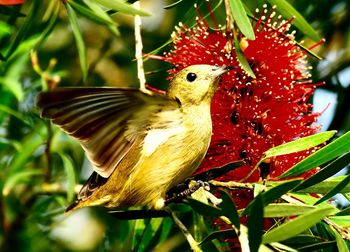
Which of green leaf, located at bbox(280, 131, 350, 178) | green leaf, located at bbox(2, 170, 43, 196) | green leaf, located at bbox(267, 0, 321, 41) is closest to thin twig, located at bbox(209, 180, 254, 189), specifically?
green leaf, located at bbox(280, 131, 350, 178)

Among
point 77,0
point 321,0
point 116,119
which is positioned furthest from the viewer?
point 321,0

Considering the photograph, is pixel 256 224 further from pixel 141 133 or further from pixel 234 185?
pixel 141 133

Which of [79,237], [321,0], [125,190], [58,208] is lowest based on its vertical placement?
[79,237]

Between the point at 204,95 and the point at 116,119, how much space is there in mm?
253

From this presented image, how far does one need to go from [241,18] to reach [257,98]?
0.83ft

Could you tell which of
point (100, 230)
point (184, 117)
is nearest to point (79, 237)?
point (100, 230)

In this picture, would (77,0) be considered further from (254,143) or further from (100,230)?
(100,230)

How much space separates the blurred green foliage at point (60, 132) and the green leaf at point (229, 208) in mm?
119

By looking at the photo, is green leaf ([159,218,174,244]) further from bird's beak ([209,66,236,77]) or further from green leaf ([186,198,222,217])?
green leaf ([186,198,222,217])

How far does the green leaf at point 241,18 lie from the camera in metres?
1.58

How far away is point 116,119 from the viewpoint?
1.67 meters

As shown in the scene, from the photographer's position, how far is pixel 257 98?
179 cm

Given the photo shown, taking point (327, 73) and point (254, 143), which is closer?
point (254, 143)

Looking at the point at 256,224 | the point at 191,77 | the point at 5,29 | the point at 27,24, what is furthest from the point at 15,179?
the point at 256,224
